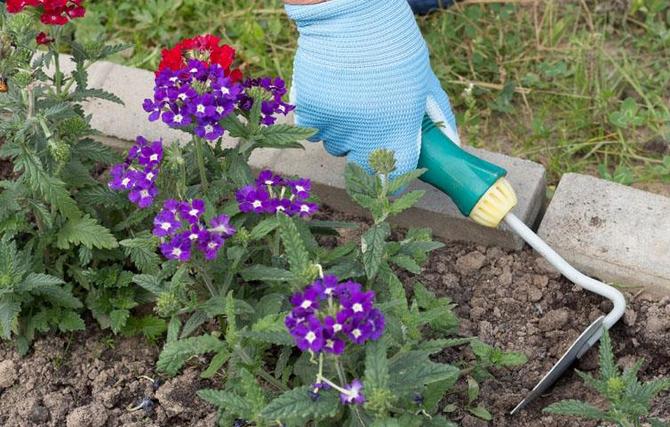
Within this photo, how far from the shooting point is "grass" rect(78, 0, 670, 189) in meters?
3.04

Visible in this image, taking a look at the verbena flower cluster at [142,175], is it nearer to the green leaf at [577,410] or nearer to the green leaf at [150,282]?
the green leaf at [150,282]

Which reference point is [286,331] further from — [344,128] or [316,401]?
[344,128]

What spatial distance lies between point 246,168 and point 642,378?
1.05 metres

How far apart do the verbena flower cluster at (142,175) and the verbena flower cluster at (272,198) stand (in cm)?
18

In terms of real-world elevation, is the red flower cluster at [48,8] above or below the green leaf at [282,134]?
above

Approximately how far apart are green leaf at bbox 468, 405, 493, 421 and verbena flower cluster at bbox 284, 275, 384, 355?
58 cm

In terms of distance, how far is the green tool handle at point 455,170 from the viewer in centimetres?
242

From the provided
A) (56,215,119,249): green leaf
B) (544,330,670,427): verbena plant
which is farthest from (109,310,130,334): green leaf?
(544,330,670,427): verbena plant

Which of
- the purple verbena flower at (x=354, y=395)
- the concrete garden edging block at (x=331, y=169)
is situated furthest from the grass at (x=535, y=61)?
the purple verbena flower at (x=354, y=395)

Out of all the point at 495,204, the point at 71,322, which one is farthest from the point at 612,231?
the point at 71,322

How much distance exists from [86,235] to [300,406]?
0.78 metres

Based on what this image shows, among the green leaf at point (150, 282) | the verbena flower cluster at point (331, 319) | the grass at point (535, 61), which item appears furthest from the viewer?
the grass at point (535, 61)

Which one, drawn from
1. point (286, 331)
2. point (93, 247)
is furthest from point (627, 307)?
point (93, 247)

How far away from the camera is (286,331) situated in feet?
6.27
